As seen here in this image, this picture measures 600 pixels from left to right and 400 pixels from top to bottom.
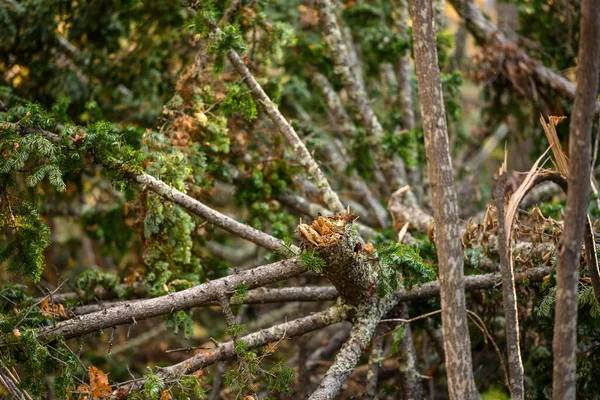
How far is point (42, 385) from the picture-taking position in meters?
3.22

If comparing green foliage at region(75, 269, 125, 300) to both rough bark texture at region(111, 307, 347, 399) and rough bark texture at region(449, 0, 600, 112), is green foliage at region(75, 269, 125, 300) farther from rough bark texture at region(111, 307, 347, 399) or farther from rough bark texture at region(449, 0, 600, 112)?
rough bark texture at region(449, 0, 600, 112)

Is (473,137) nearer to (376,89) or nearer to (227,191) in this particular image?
(376,89)

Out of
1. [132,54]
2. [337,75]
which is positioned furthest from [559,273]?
[132,54]

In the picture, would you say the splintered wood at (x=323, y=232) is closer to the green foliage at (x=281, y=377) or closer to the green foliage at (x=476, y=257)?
the green foliage at (x=281, y=377)

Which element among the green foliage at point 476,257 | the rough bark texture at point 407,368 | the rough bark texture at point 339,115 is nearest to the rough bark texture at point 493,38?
the rough bark texture at point 339,115

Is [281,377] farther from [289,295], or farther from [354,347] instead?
[289,295]

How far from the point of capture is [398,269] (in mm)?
3467

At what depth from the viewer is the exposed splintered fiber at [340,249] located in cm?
304

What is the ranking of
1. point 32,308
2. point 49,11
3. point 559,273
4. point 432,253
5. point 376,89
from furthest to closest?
point 376,89 → point 49,11 → point 432,253 → point 32,308 → point 559,273

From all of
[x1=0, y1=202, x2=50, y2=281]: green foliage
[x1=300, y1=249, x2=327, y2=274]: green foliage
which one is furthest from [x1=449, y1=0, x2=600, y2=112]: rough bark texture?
[x1=0, y1=202, x2=50, y2=281]: green foliage

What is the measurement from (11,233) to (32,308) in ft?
1.61

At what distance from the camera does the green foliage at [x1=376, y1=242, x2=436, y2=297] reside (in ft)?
11.1

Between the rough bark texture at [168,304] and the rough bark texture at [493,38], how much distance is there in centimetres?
371

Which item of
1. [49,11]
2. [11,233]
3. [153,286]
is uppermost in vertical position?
[49,11]
